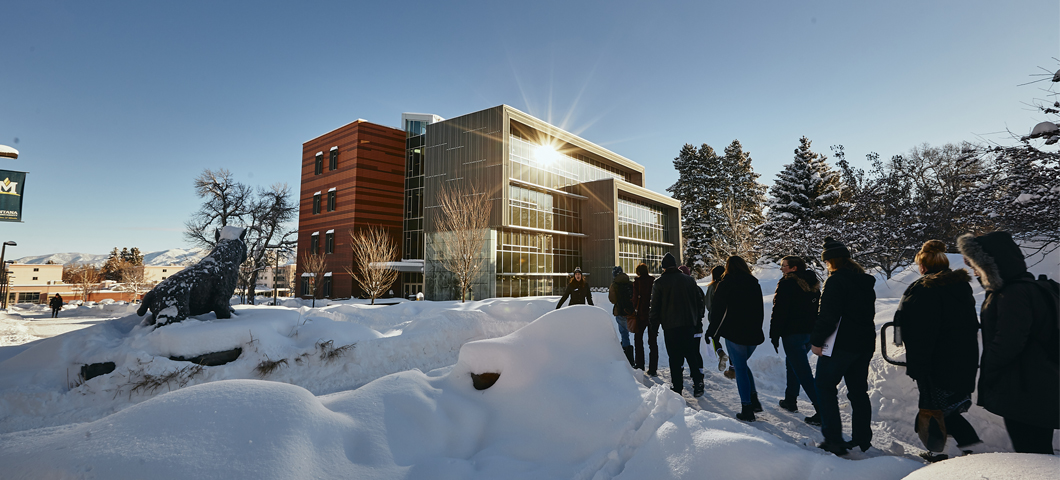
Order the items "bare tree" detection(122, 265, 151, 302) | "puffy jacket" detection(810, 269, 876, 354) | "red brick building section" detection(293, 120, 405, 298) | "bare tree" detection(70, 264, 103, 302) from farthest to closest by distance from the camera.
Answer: "bare tree" detection(122, 265, 151, 302) < "bare tree" detection(70, 264, 103, 302) < "red brick building section" detection(293, 120, 405, 298) < "puffy jacket" detection(810, 269, 876, 354)

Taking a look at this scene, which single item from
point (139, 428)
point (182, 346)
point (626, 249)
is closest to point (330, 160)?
point (626, 249)

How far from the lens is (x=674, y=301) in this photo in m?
5.81

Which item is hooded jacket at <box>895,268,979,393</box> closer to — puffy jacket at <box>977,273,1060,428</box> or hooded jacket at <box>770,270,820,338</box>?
puffy jacket at <box>977,273,1060,428</box>

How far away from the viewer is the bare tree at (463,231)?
23219 mm

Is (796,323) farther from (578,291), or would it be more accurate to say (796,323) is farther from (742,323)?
(578,291)

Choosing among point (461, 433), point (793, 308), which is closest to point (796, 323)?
point (793, 308)

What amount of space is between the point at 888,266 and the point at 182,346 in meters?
19.8

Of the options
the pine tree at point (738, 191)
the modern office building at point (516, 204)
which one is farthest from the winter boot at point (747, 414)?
the pine tree at point (738, 191)

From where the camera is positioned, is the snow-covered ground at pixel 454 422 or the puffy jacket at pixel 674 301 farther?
the puffy jacket at pixel 674 301

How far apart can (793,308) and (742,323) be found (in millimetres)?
551

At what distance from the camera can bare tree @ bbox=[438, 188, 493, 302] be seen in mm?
23219

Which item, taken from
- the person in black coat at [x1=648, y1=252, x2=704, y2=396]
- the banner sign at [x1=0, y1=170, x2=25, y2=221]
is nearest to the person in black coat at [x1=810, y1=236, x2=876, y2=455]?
the person in black coat at [x1=648, y1=252, x2=704, y2=396]

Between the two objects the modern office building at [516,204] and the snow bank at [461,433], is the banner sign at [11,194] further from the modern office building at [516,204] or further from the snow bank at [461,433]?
the modern office building at [516,204]

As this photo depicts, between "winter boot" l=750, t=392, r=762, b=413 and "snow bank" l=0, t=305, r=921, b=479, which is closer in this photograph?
"snow bank" l=0, t=305, r=921, b=479
